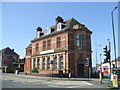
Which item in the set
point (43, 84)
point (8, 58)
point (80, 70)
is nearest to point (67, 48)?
point (80, 70)

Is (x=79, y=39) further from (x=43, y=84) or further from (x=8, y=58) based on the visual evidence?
(x=8, y=58)

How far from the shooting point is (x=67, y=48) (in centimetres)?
4578

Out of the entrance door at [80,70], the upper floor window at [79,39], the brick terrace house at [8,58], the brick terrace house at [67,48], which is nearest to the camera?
the brick terrace house at [67,48]

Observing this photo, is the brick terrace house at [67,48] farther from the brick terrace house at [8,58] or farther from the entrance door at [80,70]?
the brick terrace house at [8,58]

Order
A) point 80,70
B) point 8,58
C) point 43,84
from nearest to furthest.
A: point 43,84
point 80,70
point 8,58

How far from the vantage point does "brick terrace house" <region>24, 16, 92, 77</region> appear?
4543cm

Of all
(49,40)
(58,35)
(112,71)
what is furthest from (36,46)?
(112,71)

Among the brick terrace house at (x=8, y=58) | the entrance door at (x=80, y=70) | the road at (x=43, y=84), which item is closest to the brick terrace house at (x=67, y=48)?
the entrance door at (x=80, y=70)

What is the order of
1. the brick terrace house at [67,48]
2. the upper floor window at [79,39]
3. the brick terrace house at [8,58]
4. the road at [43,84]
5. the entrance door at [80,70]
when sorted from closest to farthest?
the road at [43,84]
the brick terrace house at [67,48]
the entrance door at [80,70]
the upper floor window at [79,39]
the brick terrace house at [8,58]

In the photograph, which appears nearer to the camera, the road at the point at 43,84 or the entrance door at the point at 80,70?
the road at the point at 43,84

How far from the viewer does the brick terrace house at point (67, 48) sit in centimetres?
4543

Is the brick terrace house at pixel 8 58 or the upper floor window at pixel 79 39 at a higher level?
the upper floor window at pixel 79 39

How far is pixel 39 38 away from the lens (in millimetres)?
58156

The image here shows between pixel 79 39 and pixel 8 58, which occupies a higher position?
pixel 79 39
